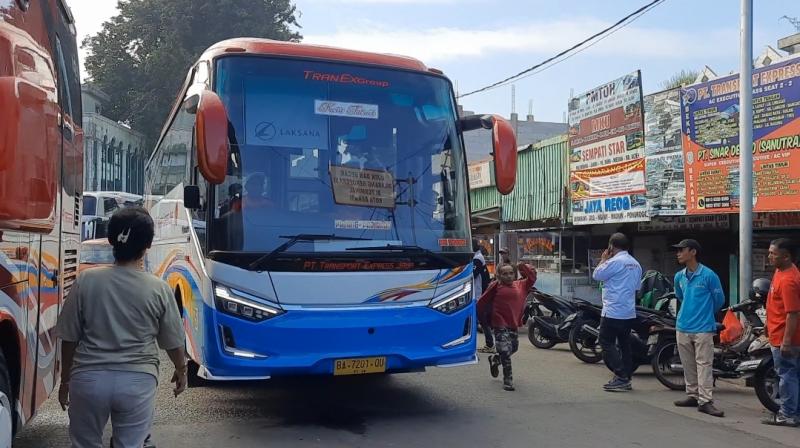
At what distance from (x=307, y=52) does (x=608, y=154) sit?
329 inches

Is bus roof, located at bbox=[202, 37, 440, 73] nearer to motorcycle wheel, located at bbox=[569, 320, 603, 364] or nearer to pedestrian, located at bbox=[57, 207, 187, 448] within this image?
pedestrian, located at bbox=[57, 207, 187, 448]

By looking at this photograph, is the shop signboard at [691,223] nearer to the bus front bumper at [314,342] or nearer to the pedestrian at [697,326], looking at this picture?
the pedestrian at [697,326]

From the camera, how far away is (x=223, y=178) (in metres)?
5.66

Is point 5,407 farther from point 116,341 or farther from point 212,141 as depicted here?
point 212,141

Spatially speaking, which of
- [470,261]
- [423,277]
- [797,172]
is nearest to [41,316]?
[423,277]

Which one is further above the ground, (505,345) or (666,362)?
(505,345)

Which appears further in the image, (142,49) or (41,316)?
(142,49)

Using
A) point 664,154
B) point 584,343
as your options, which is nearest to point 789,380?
point 584,343

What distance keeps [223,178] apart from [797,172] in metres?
7.71

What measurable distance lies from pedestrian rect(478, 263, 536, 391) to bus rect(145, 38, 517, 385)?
1.66 meters

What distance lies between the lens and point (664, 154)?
12.0 m

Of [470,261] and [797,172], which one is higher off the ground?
[797,172]

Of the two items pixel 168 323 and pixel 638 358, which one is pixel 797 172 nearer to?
pixel 638 358

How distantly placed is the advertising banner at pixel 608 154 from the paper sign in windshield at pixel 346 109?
24.2 feet
